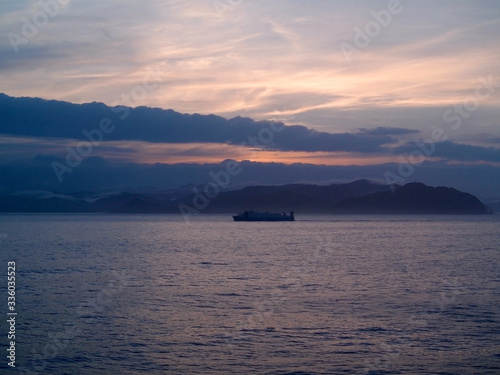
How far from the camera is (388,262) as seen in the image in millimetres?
56406

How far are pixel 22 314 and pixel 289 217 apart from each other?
168031 mm

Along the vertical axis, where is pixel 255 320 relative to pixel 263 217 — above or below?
above

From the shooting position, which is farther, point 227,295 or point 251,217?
point 251,217

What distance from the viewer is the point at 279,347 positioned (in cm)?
2294

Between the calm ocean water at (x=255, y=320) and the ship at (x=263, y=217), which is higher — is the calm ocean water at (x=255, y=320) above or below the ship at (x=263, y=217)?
above

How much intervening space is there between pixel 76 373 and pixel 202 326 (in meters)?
7.24

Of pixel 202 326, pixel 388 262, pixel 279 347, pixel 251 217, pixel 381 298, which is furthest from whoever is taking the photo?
pixel 251 217

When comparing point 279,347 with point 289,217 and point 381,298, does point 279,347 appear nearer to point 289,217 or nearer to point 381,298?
point 381,298

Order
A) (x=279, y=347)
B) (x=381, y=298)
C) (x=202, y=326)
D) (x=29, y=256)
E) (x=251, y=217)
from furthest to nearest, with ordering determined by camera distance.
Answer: (x=251, y=217) → (x=29, y=256) → (x=381, y=298) → (x=202, y=326) → (x=279, y=347)

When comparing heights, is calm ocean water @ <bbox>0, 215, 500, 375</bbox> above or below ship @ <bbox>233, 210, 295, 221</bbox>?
above

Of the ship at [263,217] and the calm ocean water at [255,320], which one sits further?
the ship at [263,217]

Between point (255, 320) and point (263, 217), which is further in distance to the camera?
point (263, 217)

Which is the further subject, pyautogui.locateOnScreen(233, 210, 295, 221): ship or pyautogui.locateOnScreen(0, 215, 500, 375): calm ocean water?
pyautogui.locateOnScreen(233, 210, 295, 221): ship

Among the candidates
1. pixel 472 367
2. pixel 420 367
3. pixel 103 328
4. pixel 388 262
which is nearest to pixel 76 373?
pixel 103 328
